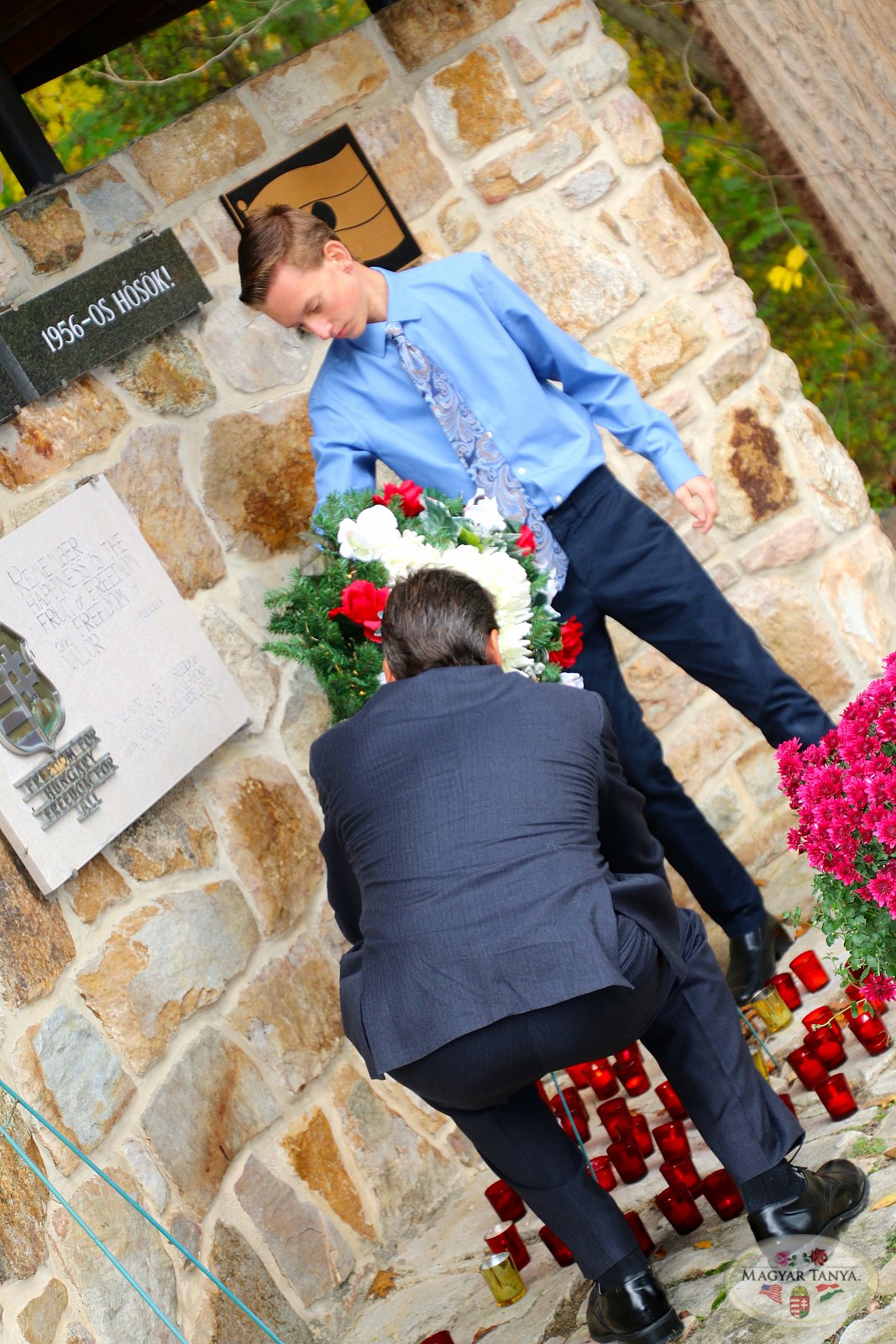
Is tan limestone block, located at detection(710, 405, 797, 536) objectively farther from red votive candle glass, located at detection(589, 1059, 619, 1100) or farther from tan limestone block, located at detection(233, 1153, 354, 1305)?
tan limestone block, located at detection(233, 1153, 354, 1305)

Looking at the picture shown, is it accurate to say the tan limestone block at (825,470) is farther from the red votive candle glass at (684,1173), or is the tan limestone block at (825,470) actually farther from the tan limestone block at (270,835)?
the red votive candle glass at (684,1173)

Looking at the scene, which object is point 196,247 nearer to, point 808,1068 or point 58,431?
point 58,431

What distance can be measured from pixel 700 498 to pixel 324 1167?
1469 millimetres

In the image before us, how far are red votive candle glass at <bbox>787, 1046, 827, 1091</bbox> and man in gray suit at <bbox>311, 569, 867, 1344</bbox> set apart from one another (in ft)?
1.01

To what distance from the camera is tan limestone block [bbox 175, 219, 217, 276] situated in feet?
9.59

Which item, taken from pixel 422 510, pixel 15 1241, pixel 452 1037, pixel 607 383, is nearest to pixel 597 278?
pixel 607 383

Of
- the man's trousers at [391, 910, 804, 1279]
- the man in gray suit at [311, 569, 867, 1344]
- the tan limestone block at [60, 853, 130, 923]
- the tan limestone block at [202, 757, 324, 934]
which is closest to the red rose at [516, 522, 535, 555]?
the man in gray suit at [311, 569, 867, 1344]

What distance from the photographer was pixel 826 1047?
2.30 metres

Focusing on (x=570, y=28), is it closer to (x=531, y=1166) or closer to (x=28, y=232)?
(x=28, y=232)

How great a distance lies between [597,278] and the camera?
11.0 feet

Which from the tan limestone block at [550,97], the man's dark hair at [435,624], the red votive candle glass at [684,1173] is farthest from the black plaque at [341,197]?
the red votive candle glass at [684,1173]

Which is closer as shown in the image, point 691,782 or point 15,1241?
point 15,1241

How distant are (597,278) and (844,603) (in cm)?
102

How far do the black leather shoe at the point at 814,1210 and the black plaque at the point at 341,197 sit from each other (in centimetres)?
219
